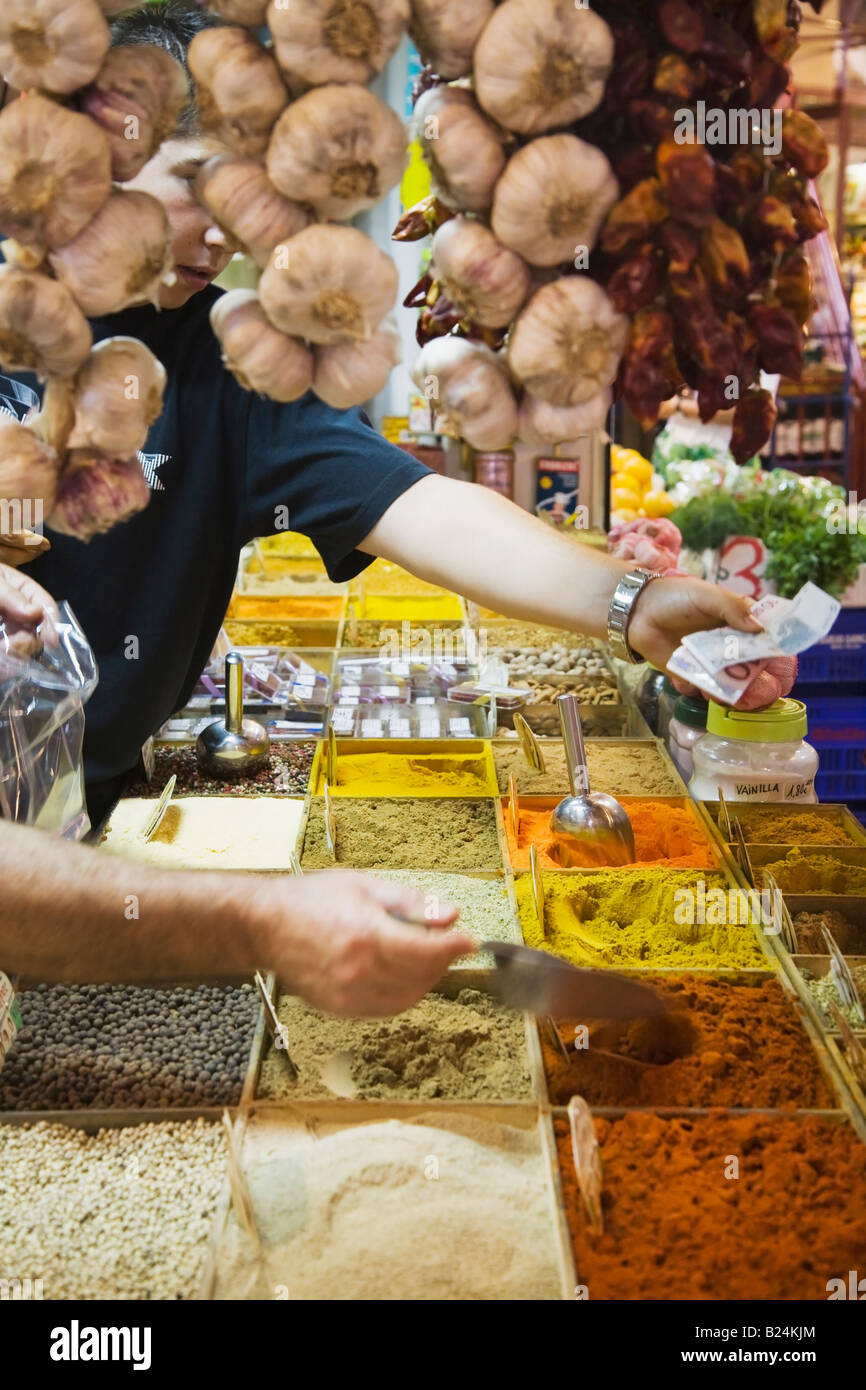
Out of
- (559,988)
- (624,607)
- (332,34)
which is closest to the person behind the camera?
(332,34)

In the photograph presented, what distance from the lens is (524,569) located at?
1.71 metres

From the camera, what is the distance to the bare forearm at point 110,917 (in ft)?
3.65

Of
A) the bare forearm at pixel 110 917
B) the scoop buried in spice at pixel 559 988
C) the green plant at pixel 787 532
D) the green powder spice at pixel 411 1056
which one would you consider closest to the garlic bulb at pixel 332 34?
the bare forearm at pixel 110 917

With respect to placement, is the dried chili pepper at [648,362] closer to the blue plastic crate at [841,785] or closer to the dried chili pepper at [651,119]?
the dried chili pepper at [651,119]

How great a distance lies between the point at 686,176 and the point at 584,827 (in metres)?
1.49

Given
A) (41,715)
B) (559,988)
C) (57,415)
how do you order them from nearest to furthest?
(57,415), (559,988), (41,715)

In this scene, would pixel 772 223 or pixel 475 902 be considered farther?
pixel 475 902

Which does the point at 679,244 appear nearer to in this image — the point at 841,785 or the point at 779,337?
the point at 779,337

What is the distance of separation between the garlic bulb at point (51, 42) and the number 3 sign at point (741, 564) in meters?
2.81

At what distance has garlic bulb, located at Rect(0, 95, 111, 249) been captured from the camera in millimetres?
964

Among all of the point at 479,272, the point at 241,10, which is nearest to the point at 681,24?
the point at 479,272

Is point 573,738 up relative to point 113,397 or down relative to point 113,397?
down
